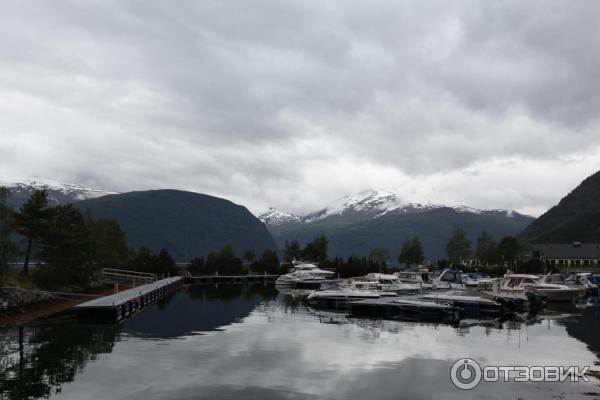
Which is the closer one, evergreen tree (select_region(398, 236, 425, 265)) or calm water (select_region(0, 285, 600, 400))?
calm water (select_region(0, 285, 600, 400))

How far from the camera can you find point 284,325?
4022cm

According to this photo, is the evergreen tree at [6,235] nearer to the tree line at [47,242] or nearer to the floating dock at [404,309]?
the tree line at [47,242]

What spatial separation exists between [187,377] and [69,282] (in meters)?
40.8

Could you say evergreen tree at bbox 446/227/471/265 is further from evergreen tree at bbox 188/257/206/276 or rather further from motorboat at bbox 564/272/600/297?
evergreen tree at bbox 188/257/206/276

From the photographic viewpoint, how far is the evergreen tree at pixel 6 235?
163ft

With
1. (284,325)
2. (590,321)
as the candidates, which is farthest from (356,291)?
(590,321)

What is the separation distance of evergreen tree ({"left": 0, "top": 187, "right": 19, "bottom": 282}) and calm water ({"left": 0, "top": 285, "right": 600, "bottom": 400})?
41.9 feet

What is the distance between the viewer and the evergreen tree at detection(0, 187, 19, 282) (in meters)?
49.5

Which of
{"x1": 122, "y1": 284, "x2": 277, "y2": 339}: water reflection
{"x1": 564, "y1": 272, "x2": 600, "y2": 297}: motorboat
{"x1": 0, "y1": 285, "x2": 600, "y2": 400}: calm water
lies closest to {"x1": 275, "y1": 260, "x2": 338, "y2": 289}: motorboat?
{"x1": 122, "y1": 284, "x2": 277, "y2": 339}: water reflection

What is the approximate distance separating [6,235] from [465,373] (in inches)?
1852

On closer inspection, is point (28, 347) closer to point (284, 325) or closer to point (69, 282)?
point (284, 325)

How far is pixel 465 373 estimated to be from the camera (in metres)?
24.4

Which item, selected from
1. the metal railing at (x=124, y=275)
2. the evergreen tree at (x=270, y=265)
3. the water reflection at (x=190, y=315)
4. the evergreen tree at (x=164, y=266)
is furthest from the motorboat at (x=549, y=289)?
the evergreen tree at (x=270, y=265)

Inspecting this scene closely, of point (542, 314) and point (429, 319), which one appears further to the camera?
point (542, 314)
